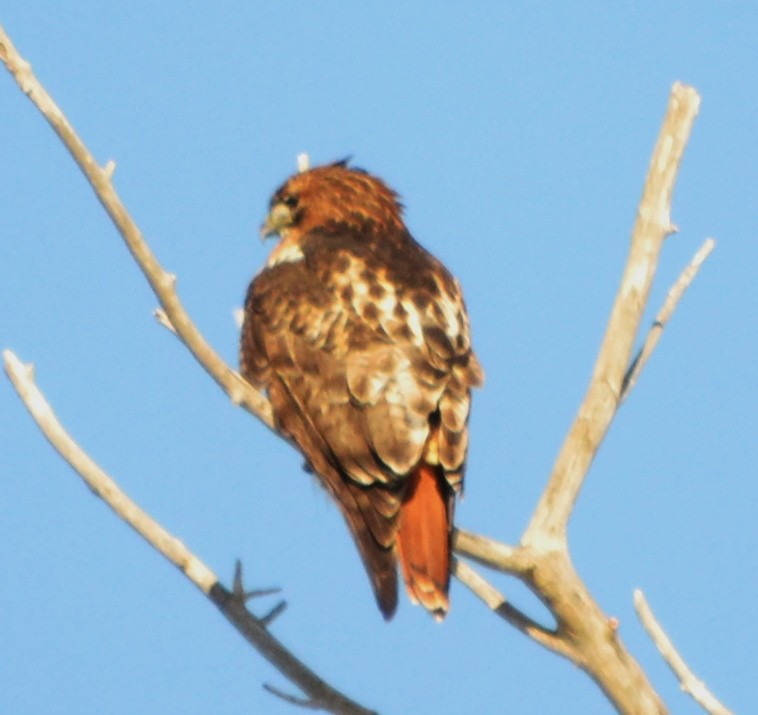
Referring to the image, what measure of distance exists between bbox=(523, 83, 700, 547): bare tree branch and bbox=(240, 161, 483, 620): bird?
1.38ft

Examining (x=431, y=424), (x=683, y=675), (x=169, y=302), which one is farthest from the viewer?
(x=431, y=424)

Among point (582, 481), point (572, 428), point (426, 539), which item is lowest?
point (426, 539)

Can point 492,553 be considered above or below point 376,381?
below

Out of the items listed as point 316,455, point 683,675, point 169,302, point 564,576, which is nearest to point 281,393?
point 316,455

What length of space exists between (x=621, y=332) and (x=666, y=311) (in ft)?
0.96

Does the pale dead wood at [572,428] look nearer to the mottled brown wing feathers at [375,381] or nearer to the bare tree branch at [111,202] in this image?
the bare tree branch at [111,202]

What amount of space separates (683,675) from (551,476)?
707mm

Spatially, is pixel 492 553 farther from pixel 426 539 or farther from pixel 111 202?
pixel 111 202

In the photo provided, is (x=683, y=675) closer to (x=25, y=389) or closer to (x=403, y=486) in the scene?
(x=403, y=486)

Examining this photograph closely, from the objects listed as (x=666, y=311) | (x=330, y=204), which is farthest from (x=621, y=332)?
(x=330, y=204)

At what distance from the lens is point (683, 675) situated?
14.6 feet

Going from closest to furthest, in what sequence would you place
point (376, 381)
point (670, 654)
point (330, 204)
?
point (670, 654) < point (376, 381) < point (330, 204)

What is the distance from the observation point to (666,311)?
5.09m

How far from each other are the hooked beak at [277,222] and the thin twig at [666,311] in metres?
2.26
